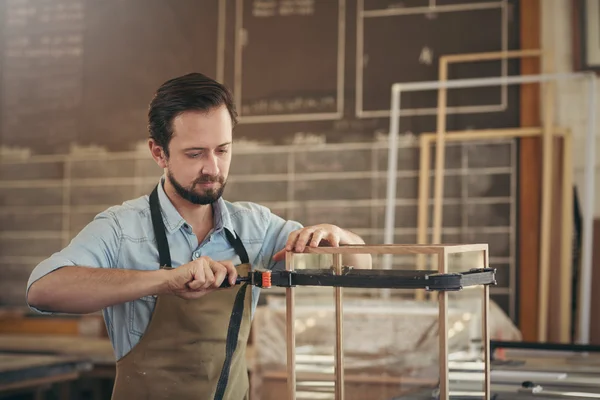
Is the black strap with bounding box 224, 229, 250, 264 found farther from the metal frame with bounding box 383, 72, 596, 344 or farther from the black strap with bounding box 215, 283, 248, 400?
the metal frame with bounding box 383, 72, 596, 344

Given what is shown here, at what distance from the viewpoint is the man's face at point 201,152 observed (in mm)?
2182

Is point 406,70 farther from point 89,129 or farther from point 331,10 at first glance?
point 89,129

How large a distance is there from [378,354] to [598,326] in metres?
1.60

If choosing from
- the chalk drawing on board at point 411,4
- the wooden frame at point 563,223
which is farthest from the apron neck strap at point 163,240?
the chalk drawing on board at point 411,4

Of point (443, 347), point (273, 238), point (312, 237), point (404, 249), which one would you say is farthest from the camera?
point (273, 238)

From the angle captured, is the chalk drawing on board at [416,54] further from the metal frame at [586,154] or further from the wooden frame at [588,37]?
the wooden frame at [588,37]

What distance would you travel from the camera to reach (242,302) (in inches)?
90.2

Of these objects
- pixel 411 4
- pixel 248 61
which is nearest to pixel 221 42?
pixel 248 61

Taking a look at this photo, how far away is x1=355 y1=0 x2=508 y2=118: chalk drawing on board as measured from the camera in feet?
15.6

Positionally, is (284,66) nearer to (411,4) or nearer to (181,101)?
(411,4)

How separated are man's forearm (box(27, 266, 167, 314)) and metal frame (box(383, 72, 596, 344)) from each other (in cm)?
284

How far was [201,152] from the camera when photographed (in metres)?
2.20

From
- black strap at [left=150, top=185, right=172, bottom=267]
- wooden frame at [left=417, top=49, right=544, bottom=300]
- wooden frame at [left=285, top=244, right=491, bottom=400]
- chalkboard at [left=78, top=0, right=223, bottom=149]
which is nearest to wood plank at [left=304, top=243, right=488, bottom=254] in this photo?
wooden frame at [left=285, top=244, right=491, bottom=400]

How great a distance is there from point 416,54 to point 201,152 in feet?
9.73
